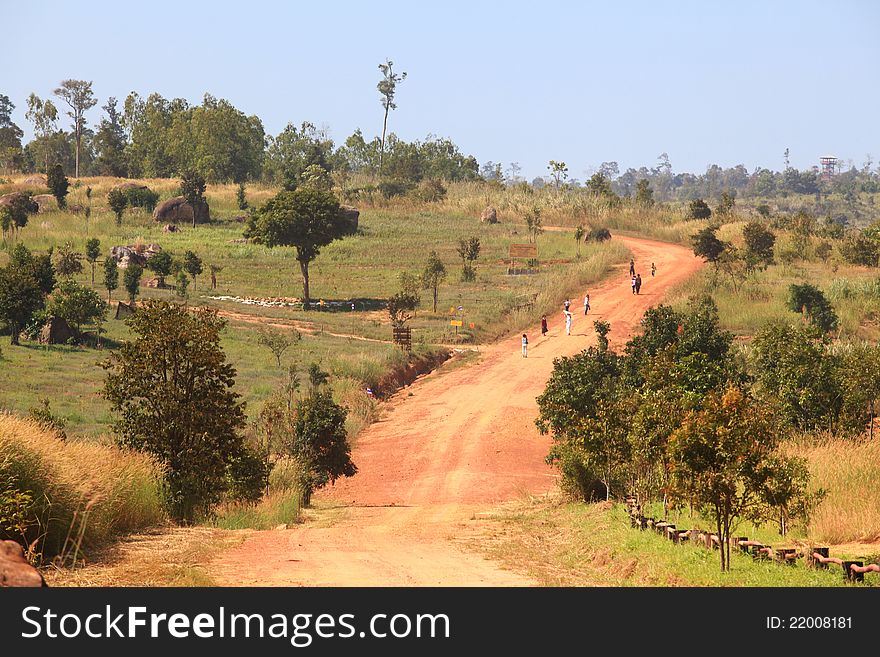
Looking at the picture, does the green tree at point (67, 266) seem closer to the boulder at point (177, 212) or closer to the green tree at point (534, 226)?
the boulder at point (177, 212)

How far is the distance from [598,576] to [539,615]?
4027 millimetres

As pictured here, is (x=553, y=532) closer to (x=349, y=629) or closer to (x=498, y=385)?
(x=349, y=629)

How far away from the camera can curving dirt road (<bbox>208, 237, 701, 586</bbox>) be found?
12641mm

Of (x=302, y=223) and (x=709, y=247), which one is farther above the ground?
(x=302, y=223)

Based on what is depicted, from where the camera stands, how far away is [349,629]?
877 cm


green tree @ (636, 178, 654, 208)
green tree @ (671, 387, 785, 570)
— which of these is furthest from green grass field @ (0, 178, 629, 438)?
green tree @ (671, 387, 785, 570)

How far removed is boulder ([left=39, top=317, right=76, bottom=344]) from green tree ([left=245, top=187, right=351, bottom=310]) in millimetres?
16355

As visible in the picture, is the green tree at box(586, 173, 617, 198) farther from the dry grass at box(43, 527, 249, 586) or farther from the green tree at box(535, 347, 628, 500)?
the dry grass at box(43, 527, 249, 586)

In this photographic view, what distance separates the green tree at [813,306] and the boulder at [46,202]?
183 ft

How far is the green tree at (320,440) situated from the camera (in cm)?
2373

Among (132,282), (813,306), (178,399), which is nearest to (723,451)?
(178,399)

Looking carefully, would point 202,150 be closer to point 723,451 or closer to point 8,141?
point 8,141

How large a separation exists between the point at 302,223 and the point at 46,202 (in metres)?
33.6

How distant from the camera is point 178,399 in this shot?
16.8m
